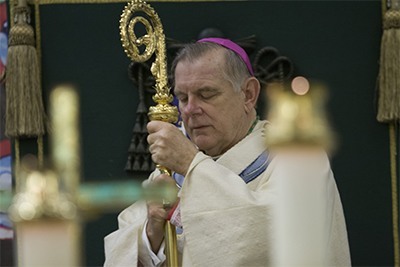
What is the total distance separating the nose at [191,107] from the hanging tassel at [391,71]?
152 centimetres

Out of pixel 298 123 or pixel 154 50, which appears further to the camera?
pixel 154 50

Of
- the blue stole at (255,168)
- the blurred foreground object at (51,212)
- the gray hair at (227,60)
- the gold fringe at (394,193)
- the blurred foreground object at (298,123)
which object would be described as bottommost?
the gold fringe at (394,193)

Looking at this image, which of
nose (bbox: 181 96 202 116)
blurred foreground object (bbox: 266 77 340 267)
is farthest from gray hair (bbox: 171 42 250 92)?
blurred foreground object (bbox: 266 77 340 267)

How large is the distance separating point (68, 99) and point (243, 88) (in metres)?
2.24

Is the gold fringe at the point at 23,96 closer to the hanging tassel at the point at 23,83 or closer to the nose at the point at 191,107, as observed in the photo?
the hanging tassel at the point at 23,83

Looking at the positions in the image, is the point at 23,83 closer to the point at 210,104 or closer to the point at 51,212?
the point at 210,104

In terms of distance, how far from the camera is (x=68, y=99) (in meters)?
1.27

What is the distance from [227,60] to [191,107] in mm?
265

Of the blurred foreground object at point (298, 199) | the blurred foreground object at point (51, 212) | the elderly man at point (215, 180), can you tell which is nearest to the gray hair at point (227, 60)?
the elderly man at point (215, 180)

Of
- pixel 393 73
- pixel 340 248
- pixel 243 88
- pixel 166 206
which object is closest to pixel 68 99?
pixel 166 206

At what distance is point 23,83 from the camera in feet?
15.2

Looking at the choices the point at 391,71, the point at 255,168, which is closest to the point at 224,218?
the point at 255,168

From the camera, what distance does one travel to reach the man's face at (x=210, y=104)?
3.30 meters

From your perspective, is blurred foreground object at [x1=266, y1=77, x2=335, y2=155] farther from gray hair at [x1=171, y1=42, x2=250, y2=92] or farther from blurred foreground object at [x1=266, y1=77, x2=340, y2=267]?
gray hair at [x1=171, y1=42, x2=250, y2=92]
